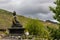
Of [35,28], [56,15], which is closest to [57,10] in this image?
[56,15]

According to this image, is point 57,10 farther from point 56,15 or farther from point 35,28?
point 35,28

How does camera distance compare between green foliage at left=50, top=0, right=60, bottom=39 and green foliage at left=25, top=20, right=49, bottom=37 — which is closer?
green foliage at left=50, top=0, right=60, bottom=39

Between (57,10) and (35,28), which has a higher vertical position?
(57,10)

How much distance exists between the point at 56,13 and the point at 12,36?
12.7 m

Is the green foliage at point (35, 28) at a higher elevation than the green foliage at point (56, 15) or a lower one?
lower

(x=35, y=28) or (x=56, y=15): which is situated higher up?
(x=56, y=15)

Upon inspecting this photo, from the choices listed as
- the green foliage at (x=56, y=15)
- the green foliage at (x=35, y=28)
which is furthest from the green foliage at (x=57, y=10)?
the green foliage at (x=35, y=28)

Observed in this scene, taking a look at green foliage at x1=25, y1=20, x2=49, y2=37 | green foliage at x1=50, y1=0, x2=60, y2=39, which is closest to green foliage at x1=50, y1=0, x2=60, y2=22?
green foliage at x1=50, y1=0, x2=60, y2=39

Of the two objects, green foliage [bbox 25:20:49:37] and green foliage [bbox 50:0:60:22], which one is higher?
green foliage [bbox 50:0:60:22]

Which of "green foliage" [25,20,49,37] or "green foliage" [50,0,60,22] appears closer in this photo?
"green foliage" [50,0,60,22]

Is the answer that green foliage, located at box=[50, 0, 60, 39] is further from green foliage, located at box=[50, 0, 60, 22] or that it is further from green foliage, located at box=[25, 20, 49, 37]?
green foliage, located at box=[25, 20, 49, 37]

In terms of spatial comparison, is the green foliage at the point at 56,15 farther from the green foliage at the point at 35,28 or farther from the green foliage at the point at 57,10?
the green foliage at the point at 35,28

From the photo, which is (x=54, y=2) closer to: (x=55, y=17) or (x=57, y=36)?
(x=55, y=17)

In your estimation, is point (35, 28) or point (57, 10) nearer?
point (57, 10)
